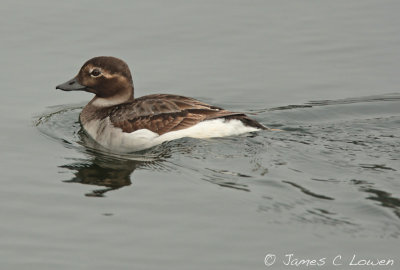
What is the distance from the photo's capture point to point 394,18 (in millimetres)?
15133

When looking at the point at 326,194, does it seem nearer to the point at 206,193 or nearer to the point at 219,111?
the point at 206,193

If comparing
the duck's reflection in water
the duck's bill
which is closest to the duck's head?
the duck's bill

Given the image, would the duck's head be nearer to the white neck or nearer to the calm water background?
the white neck

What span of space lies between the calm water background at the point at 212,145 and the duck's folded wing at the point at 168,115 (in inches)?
12.5

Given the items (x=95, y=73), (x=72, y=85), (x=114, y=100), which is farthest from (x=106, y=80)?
(x=72, y=85)

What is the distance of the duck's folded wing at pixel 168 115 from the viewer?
11055mm

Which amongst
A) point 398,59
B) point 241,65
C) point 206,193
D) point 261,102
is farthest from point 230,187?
point 398,59

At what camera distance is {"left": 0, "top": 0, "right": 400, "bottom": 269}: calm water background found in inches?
314

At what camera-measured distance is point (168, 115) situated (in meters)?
11.1

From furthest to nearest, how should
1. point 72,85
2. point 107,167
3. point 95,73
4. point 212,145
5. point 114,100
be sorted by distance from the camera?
point 114,100
point 72,85
point 95,73
point 212,145
point 107,167

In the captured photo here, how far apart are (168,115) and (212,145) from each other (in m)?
0.74

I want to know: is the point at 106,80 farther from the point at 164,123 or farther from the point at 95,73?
the point at 164,123

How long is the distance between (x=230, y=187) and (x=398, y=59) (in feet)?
18.5

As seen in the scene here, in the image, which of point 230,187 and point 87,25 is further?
point 87,25
